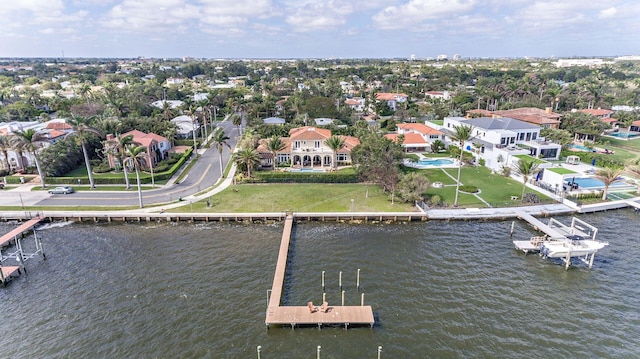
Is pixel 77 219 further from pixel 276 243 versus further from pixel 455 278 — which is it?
pixel 455 278

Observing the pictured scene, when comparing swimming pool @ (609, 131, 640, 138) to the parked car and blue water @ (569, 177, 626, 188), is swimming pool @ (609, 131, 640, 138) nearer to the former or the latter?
blue water @ (569, 177, 626, 188)

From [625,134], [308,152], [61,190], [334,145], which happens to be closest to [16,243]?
[61,190]

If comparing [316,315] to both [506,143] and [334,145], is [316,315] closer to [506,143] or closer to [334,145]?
[334,145]

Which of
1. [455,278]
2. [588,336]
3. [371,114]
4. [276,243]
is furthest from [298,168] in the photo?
[371,114]

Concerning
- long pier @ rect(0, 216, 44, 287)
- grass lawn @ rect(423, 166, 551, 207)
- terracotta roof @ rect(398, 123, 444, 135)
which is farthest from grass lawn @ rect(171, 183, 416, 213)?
terracotta roof @ rect(398, 123, 444, 135)

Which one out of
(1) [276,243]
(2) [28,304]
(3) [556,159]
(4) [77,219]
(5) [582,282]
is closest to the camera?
(2) [28,304]

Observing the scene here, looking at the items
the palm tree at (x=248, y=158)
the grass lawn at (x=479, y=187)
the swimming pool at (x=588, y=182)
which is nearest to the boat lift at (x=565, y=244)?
the grass lawn at (x=479, y=187)
